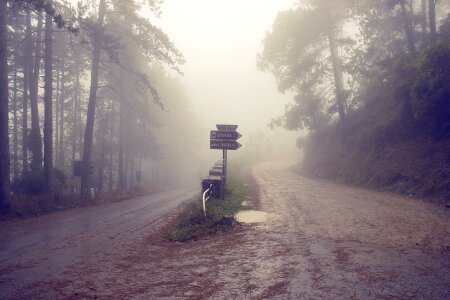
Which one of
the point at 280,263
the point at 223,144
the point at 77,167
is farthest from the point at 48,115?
the point at 280,263

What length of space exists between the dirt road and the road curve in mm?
111

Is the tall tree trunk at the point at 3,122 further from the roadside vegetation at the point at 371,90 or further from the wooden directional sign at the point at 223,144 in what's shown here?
the roadside vegetation at the point at 371,90

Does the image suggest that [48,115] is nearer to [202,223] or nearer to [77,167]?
[77,167]

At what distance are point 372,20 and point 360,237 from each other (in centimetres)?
2042

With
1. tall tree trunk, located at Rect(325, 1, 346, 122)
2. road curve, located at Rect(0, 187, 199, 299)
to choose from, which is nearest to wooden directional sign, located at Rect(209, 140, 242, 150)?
road curve, located at Rect(0, 187, 199, 299)

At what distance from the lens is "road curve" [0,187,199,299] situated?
7.08 m

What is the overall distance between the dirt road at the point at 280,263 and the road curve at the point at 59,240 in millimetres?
111

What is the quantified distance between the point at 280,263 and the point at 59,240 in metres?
6.23

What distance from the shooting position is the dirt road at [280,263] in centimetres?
584

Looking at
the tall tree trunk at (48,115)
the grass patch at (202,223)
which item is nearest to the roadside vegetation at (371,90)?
the grass patch at (202,223)

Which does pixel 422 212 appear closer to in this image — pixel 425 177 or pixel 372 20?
pixel 425 177

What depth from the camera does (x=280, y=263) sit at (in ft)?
23.8

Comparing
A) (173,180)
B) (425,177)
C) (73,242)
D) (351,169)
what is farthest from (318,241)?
(173,180)

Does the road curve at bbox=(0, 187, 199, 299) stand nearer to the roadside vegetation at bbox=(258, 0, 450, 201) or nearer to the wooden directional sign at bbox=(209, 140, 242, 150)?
the wooden directional sign at bbox=(209, 140, 242, 150)
